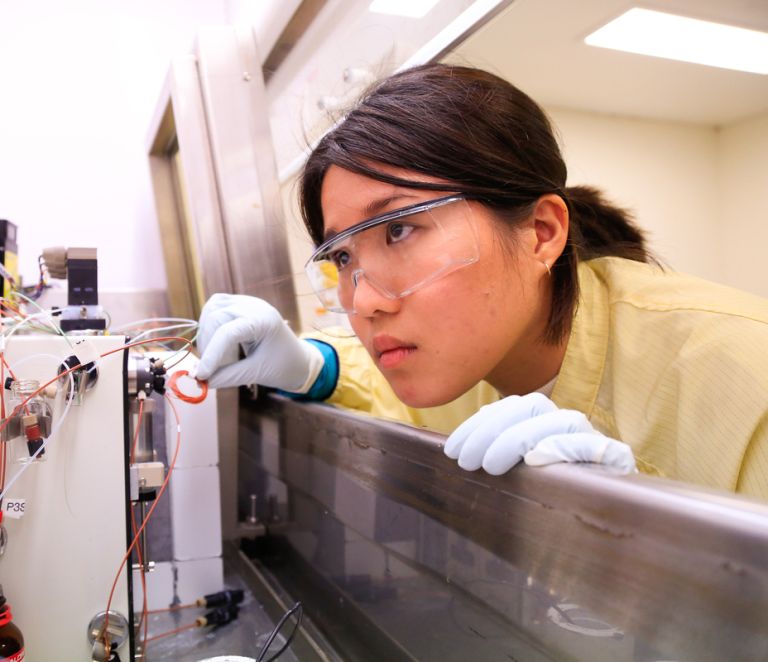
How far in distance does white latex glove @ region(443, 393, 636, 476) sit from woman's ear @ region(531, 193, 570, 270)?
15.5 inches

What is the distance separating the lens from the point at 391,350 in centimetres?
105

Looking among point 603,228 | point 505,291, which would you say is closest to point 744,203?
point 603,228

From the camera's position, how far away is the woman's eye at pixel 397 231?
38.9 inches

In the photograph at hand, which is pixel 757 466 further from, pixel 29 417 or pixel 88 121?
pixel 88 121

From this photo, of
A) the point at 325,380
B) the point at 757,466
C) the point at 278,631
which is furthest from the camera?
the point at 325,380

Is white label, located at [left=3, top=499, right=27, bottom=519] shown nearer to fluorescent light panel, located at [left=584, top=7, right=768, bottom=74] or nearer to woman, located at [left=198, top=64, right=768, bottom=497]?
woman, located at [left=198, top=64, right=768, bottom=497]

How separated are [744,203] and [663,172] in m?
0.30

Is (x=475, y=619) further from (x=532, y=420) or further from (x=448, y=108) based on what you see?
(x=448, y=108)

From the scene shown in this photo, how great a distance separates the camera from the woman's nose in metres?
1.01

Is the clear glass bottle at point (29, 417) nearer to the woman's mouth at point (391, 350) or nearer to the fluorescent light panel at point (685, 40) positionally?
the woman's mouth at point (391, 350)

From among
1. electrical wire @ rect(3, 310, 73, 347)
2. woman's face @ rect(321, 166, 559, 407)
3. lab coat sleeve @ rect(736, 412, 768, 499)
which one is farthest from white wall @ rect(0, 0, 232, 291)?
lab coat sleeve @ rect(736, 412, 768, 499)

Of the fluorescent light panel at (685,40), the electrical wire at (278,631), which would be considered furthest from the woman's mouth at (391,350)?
the fluorescent light panel at (685,40)

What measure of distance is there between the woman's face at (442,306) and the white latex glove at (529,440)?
26 cm

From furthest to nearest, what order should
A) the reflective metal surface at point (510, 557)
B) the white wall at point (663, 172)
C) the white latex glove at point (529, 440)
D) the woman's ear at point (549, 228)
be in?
the white wall at point (663, 172) < the woman's ear at point (549, 228) < the white latex glove at point (529, 440) < the reflective metal surface at point (510, 557)
